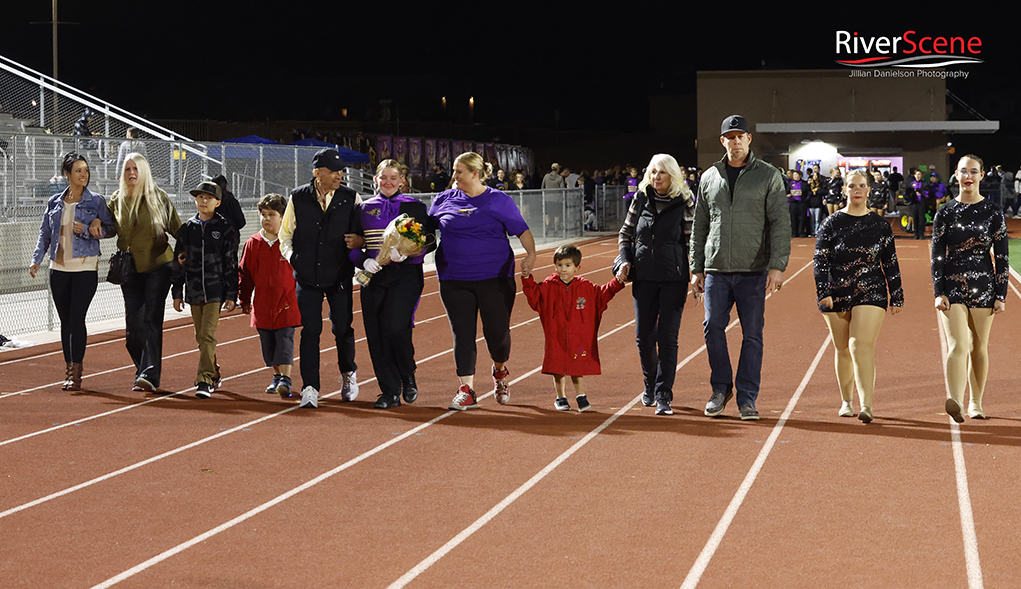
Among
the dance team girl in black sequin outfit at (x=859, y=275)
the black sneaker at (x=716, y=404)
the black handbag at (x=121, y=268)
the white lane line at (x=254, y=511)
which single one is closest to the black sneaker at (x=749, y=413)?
the black sneaker at (x=716, y=404)

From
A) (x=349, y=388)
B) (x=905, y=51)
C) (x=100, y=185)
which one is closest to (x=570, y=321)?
(x=349, y=388)

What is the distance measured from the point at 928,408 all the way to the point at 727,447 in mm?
2091

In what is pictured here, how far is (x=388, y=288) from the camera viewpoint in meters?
8.67

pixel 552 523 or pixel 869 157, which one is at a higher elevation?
pixel 869 157

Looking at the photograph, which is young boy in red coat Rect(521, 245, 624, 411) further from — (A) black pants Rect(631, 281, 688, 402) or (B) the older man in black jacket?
(B) the older man in black jacket

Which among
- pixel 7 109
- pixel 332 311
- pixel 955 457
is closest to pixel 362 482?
pixel 332 311

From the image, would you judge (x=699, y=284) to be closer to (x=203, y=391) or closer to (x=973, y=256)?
(x=973, y=256)

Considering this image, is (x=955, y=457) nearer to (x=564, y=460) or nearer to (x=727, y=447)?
(x=727, y=447)

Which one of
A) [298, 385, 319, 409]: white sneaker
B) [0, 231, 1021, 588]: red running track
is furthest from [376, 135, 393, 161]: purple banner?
[298, 385, 319, 409]: white sneaker

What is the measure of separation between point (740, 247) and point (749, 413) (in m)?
1.13

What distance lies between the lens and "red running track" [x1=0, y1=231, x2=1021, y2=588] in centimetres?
501

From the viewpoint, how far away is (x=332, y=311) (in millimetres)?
8766

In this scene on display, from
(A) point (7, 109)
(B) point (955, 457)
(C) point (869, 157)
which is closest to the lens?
(B) point (955, 457)

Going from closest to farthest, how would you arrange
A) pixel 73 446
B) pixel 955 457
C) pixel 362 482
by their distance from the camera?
pixel 362 482, pixel 955 457, pixel 73 446
